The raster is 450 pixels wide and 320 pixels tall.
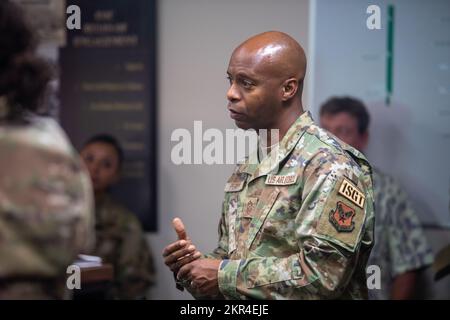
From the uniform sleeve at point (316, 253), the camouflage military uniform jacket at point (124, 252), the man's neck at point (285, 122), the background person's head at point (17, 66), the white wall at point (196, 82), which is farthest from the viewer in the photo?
the camouflage military uniform jacket at point (124, 252)

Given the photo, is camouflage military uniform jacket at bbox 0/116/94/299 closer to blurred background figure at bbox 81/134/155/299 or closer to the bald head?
the bald head

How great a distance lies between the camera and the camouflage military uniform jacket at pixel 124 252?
117 inches

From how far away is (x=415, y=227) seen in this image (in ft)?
10.7

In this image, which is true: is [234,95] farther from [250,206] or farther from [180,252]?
[180,252]

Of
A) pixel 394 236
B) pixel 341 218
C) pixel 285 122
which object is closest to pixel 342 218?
pixel 341 218

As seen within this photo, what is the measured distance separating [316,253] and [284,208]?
17 cm

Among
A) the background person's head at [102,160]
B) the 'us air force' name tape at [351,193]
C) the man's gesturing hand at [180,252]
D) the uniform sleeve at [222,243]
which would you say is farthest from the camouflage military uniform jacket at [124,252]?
the 'us air force' name tape at [351,193]

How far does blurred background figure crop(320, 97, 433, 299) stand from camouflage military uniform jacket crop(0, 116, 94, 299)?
2088 millimetres

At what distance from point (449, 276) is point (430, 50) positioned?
1.04m

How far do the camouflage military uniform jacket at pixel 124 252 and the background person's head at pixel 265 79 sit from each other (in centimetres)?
117

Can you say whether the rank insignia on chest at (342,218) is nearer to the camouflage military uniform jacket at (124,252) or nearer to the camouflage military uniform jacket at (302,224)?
the camouflage military uniform jacket at (302,224)

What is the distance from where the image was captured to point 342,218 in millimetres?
1829
